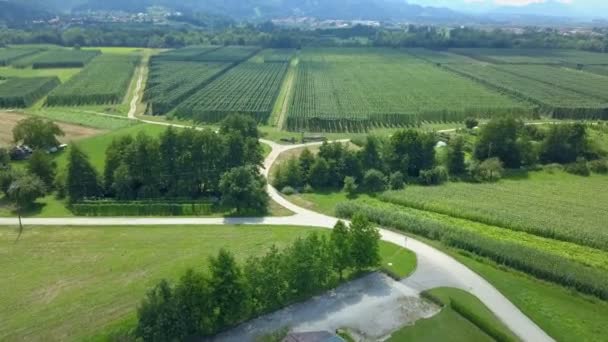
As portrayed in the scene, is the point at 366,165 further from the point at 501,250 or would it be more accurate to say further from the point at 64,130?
the point at 64,130

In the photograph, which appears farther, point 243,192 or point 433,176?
point 433,176

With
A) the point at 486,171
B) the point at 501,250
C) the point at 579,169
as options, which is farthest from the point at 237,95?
the point at 501,250

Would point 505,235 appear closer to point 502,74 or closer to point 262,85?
point 262,85

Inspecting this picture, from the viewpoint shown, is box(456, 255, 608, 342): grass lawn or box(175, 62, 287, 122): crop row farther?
box(175, 62, 287, 122): crop row

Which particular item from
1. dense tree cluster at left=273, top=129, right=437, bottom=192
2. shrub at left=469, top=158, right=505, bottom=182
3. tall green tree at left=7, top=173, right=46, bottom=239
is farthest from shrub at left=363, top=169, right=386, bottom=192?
tall green tree at left=7, top=173, right=46, bottom=239

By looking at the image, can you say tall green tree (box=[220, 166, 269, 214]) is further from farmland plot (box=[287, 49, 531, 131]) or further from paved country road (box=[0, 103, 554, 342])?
farmland plot (box=[287, 49, 531, 131])

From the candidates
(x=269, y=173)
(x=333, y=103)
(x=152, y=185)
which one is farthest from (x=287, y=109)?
(x=152, y=185)

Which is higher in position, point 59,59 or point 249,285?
point 59,59
